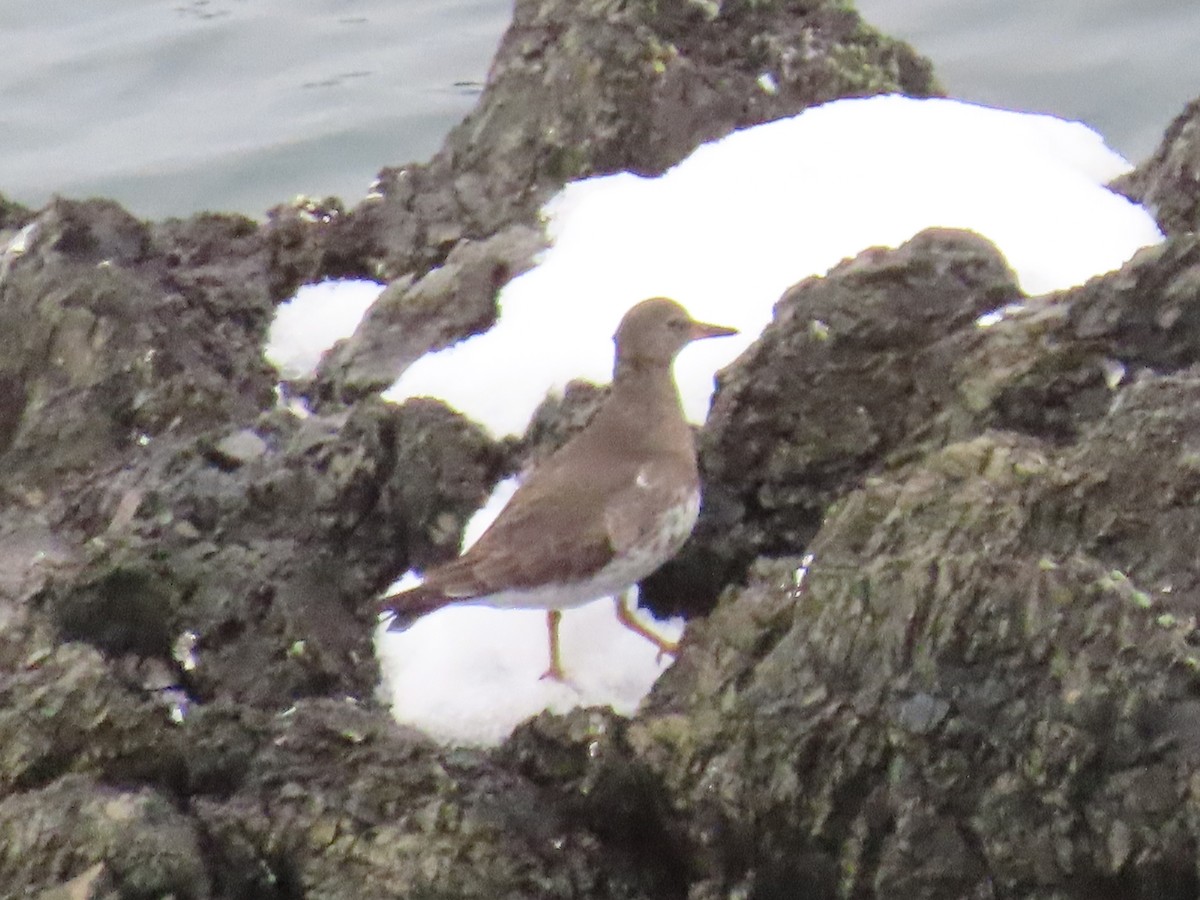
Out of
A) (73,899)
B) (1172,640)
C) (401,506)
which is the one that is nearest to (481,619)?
(401,506)

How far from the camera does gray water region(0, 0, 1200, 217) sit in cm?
1162

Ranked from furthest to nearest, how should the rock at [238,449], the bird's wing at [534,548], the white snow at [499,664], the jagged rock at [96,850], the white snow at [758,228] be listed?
the white snow at [758,228]
the rock at [238,449]
the bird's wing at [534,548]
the white snow at [499,664]
the jagged rock at [96,850]

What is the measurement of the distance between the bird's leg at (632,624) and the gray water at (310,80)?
21.0ft

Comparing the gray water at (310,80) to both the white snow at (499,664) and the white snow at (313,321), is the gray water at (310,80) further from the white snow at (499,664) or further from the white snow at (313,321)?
the white snow at (499,664)

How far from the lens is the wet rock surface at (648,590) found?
11.8 feet

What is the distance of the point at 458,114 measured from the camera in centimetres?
1233

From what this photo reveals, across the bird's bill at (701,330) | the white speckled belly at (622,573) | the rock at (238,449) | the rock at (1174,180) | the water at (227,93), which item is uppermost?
the rock at (1174,180)

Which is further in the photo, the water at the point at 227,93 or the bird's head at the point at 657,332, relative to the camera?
the water at the point at 227,93

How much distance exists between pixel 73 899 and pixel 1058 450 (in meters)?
2.28

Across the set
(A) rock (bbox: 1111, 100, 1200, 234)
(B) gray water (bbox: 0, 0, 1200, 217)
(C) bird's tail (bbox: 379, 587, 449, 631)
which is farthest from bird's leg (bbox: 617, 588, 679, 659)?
(B) gray water (bbox: 0, 0, 1200, 217)

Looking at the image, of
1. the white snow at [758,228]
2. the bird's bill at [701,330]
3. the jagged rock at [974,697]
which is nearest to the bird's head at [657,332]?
the bird's bill at [701,330]

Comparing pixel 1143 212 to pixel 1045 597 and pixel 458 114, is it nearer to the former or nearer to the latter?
pixel 1045 597

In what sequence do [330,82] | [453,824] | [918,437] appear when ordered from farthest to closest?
1. [330,82]
2. [918,437]
3. [453,824]

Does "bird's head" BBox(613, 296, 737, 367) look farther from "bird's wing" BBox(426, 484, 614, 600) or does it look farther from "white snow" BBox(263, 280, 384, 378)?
"white snow" BBox(263, 280, 384, 378)
